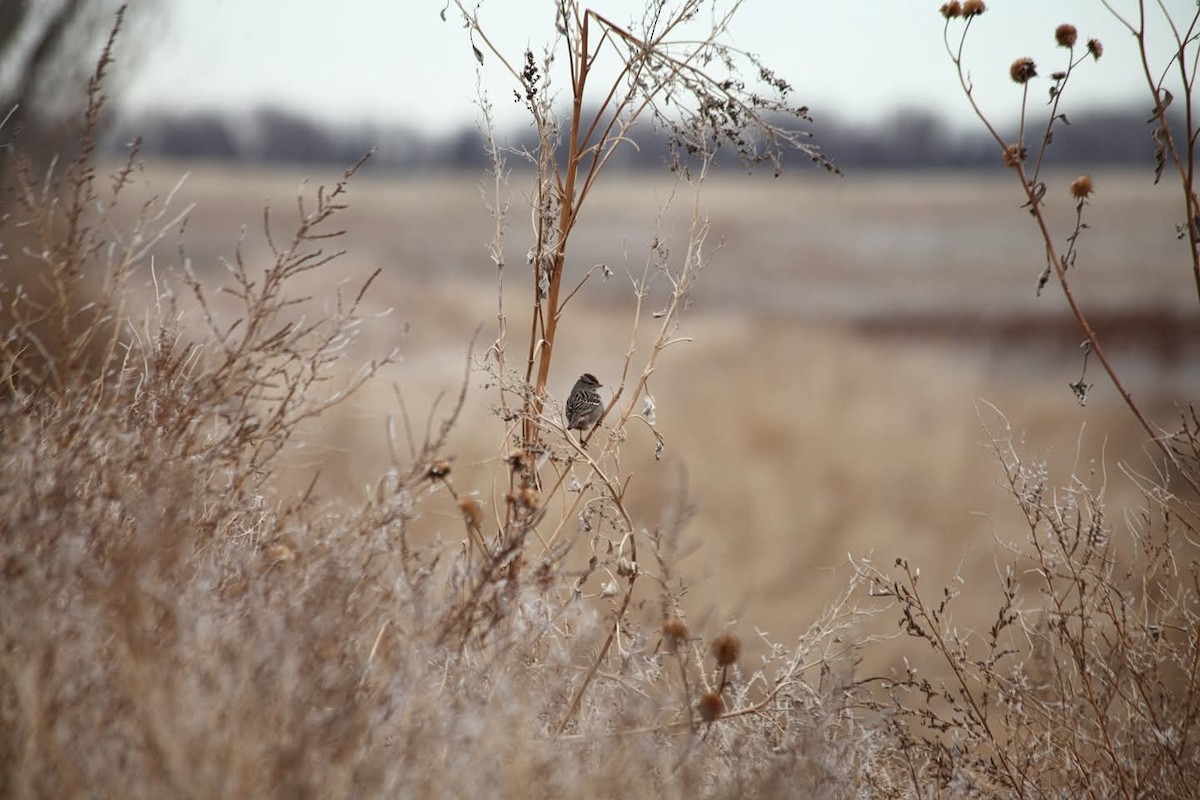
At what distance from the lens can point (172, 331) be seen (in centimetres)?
197

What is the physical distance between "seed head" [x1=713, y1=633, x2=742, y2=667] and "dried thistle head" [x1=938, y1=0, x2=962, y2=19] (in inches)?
54.8

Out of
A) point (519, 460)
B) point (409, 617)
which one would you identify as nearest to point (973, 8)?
point (519, 460)

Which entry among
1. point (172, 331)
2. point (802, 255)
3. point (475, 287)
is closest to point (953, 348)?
point (802, 255)

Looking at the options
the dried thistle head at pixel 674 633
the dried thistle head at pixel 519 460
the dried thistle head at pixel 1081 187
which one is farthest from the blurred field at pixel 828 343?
the dried thistle head at pixel 674 633

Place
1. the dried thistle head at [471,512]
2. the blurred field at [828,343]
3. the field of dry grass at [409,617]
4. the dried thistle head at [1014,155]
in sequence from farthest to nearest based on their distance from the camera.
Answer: the blurred field at [828,343] < the dried thistle head at [1014,155] < the dried thistle head at [471,512] < the field of dry grass at [409,617]

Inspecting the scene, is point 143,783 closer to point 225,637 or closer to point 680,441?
point 225,637

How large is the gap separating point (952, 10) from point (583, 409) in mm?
1163

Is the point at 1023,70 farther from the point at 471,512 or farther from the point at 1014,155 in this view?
the point at 471,512

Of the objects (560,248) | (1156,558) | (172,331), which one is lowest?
(1156,558)

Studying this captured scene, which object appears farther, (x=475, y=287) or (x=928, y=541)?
(x=475, y=287)

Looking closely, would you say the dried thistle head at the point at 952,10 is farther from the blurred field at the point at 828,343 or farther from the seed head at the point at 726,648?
the blurred field at the point at 828,343

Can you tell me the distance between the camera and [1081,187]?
1.95m

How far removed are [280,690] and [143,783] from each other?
18 centimetres

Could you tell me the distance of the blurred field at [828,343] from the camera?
9.17 meters
